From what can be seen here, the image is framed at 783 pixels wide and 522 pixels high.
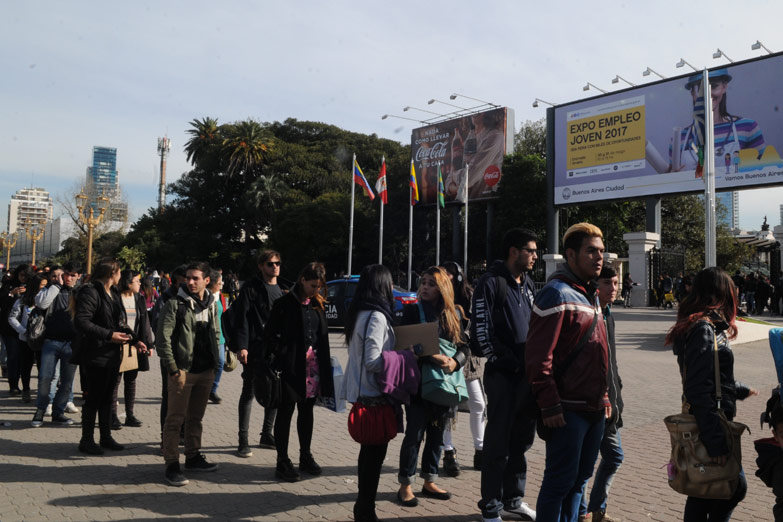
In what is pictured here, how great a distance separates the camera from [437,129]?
41.7 m

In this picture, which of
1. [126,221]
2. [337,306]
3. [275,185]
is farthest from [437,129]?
[126,221]

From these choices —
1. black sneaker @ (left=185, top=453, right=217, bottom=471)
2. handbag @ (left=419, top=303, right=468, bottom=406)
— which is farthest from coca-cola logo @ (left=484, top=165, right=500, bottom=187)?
handbag @ (left=419, top=303, right=468, bottom=406)

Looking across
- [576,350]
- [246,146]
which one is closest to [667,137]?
[576,350]

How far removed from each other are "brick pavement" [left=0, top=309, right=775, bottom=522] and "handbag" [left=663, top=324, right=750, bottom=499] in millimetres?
1292

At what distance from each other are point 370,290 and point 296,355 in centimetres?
119

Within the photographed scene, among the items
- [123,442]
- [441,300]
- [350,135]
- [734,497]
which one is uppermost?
[350,135]

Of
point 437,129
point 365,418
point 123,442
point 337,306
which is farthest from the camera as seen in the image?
point 437,129

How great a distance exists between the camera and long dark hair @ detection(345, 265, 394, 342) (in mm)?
4074

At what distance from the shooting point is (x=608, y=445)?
3.98 meters

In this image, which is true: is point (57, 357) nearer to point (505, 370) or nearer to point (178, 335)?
point (178, 335)

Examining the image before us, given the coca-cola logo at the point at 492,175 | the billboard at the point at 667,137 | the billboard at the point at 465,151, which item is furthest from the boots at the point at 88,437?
the coca-cola logo at the point at 492,175

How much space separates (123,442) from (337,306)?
1151cm

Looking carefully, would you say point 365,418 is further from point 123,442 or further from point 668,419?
point 123,442

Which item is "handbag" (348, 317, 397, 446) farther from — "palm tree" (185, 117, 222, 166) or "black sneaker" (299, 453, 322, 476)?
"palm tree" (185, 117, 222, 166)
